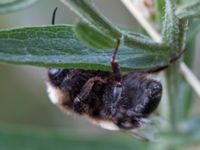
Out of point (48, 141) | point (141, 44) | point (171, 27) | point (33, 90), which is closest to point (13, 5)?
point (141, 44)

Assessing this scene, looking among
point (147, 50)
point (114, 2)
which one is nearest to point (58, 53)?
point (147, 50)

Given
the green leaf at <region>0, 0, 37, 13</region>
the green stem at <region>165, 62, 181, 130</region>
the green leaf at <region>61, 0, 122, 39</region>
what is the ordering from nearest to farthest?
the green leaf at <region>61, 0, 122, 39</region> → the green leaf at <region>0, 0, 37, 13</region> → the green stem at <region>165, 62, 181, 130</region>

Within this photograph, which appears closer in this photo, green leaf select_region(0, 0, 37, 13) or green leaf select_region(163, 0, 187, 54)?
green leaf select_region(163, 0, 187, 54)

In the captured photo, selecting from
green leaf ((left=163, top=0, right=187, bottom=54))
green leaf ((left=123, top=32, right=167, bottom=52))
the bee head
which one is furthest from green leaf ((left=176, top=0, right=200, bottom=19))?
the bee head

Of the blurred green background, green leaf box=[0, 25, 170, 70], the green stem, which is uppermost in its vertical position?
green leaf box=[0, 25, 170, 70]

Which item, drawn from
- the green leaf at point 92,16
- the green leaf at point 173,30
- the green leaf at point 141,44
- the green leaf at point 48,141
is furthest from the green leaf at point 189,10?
the green leaf at point 48,141

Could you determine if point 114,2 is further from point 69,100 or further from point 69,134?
point 69,100

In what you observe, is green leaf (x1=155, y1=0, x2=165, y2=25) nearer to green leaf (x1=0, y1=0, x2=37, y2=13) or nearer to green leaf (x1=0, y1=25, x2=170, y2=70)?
green leaf (x1=0, y1=25, x2=170, y2=70)
